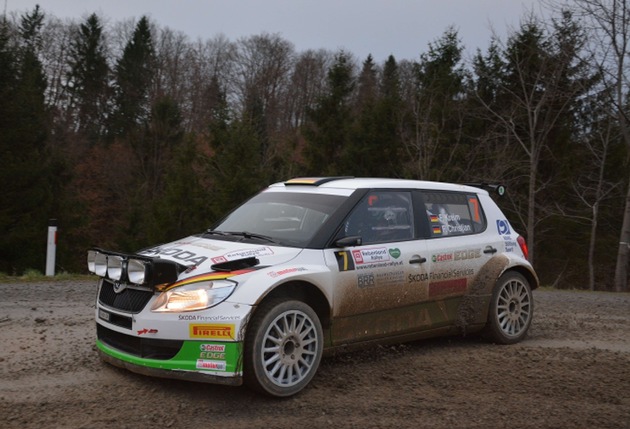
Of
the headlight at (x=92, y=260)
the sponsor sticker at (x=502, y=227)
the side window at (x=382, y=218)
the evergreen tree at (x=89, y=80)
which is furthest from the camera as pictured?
the evergreen tree at (x=89, y=80)

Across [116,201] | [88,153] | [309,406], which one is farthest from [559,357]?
[88,153]

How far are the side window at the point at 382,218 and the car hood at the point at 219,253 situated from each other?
2.34ft

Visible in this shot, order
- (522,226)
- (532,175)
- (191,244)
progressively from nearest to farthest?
1. (191,244)
2. (532,175)
3. (522,226)

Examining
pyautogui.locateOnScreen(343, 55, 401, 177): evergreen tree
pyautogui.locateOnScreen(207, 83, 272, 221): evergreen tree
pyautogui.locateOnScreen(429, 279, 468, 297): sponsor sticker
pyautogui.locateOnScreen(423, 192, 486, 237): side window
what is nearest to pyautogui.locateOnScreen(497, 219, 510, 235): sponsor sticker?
pyautogui.locateOnScreen(423, 192, 486, 237): side window

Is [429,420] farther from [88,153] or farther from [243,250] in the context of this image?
[88,153]

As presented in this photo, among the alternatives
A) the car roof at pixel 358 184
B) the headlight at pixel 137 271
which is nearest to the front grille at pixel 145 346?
the headlight at pixel 137 271

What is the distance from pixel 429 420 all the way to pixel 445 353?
6.40 feet

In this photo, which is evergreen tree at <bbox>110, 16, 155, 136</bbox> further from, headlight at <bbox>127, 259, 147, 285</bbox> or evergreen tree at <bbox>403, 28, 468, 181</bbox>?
headlight at <bbox>127, 259, 147, 285</bbox>

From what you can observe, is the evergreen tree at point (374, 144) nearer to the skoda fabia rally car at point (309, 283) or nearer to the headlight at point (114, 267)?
the skoda fabia rally car at point (309, 283)

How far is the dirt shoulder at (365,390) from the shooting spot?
447 cm

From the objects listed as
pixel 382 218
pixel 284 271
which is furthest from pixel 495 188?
pixel 284 271

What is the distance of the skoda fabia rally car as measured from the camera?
15.6 ft

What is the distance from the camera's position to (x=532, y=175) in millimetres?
23953

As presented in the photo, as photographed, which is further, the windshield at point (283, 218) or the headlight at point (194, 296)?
the windshield at point (283, 218)
